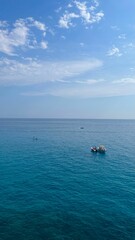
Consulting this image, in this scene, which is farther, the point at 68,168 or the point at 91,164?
the point at 91,164

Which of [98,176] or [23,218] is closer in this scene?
[23,218]

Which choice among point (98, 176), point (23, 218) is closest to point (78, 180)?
point (98, 176)

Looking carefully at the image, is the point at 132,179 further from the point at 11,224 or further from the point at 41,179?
the point at 11,224

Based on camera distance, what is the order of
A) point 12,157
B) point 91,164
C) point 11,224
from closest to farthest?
point 11,224
point 91,164
point 12,157

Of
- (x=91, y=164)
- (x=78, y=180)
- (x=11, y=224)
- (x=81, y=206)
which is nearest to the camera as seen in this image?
(x=11, y=224)

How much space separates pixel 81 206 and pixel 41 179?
15808 millimetres

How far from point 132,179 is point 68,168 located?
1689 cm

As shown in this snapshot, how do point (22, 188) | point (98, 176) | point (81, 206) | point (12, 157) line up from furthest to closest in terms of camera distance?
point (12, 157) < point (98, 176) < point (22, 188) < point (81, 206)

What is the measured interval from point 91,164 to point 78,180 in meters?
15.7

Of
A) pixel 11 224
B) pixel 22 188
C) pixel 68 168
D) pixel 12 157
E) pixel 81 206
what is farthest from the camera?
pixel 12 157

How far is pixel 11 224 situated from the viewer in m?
28.0

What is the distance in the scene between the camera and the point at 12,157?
68.6m

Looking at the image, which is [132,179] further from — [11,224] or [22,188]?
[11,224]

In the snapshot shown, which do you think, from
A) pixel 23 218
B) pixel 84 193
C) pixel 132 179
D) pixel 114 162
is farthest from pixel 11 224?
pixel 114 162
